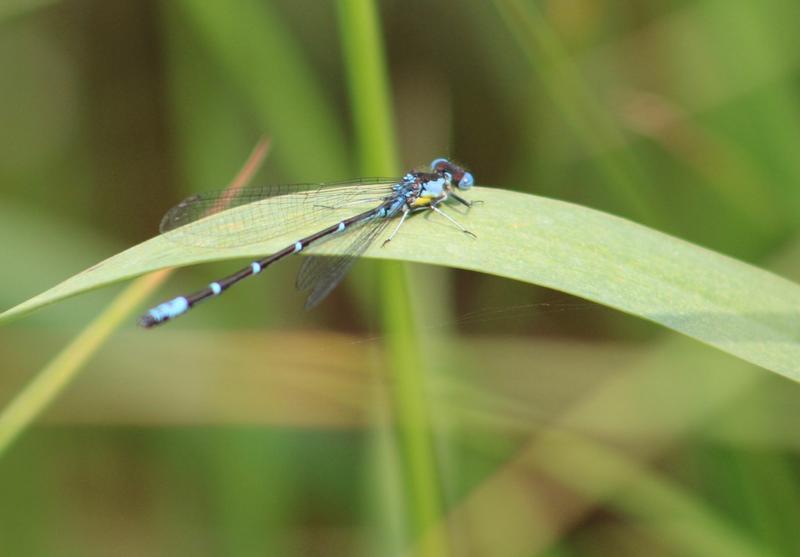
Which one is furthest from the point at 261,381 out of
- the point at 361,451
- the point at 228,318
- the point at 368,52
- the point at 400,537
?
the point at 368,52

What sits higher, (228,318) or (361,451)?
(228,318)

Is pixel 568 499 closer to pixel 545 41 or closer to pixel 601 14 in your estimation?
pixel 545 41

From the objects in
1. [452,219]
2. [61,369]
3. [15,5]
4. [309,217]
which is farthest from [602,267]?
[15,5]

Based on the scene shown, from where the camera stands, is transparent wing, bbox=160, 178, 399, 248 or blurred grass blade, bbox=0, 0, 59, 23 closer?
transparent wing, bbox=160, 178, 399, 248

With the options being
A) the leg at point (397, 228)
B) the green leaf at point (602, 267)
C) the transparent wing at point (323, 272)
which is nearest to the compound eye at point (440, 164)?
the leg at point (397, 228)

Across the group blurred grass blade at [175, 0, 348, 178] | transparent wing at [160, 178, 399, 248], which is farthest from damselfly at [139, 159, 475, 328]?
blurred grass blade at [175, 0, 348, 178]

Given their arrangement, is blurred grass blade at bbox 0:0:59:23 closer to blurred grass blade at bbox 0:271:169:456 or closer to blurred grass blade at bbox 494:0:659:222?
blurred grass blade at bbox 0:271:169:456

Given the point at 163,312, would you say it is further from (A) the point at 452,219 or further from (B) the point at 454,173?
(B) the point at 454,173
